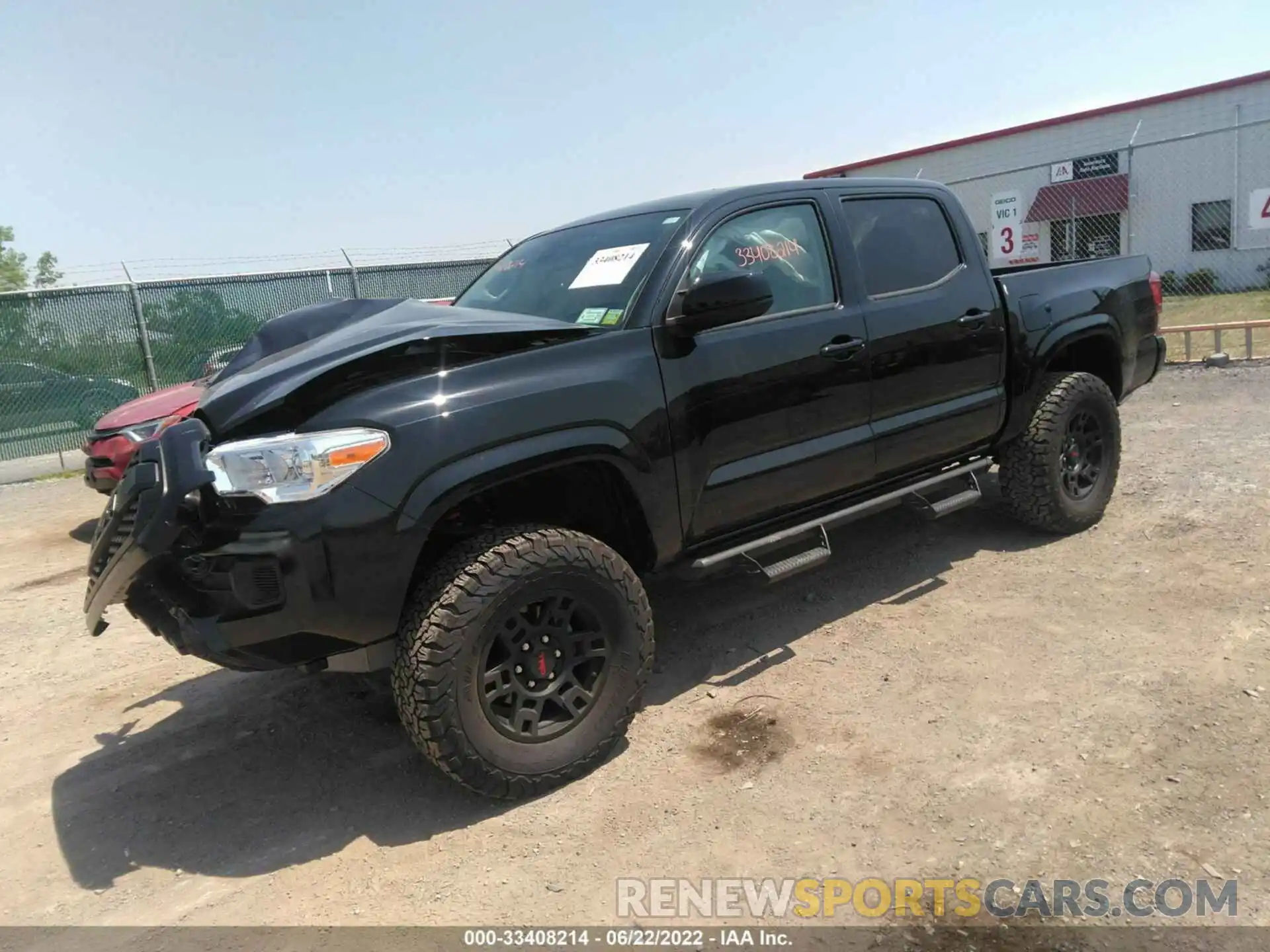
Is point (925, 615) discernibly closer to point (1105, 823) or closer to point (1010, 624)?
point (1010, 624)

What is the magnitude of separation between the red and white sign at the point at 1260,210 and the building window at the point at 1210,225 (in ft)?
29.7

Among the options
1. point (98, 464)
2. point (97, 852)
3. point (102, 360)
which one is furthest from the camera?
point (102, 360)

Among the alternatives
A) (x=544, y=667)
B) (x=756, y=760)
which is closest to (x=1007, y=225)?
(x=756, y=760)

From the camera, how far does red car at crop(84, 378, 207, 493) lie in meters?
6.77

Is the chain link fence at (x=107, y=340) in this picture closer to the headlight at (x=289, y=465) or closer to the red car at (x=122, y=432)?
the red car at (x=122, y=432)

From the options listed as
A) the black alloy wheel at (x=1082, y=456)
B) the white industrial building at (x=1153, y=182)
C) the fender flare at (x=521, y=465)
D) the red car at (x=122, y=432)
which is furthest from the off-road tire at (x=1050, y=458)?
the white industrial building at (x=1153, y=182)

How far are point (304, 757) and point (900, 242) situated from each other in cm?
349

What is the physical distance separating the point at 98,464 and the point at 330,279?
7147 mm

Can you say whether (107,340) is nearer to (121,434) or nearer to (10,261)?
(121,434)

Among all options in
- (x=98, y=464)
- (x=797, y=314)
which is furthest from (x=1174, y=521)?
(x=98, y=464)

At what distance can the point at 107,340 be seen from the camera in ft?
38.8

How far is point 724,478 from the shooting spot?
3551mm

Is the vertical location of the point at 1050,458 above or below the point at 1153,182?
below

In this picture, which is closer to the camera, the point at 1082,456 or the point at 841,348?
the point at 841,348
